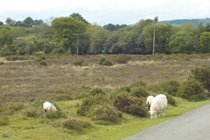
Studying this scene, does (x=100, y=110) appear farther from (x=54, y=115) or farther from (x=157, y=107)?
(x=157, y=107)

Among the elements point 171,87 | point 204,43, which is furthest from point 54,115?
point 204,43

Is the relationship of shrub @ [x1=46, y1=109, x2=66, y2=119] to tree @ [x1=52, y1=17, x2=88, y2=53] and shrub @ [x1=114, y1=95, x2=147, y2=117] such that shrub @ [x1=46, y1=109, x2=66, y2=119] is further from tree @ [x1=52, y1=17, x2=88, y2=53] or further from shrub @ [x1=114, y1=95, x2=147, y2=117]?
tree @ [x1=52, y1=17, x2=88, y2=53]

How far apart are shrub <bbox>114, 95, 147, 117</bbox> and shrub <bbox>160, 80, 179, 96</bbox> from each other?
8.49m

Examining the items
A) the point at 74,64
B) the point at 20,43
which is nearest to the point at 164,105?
the point at 74,64

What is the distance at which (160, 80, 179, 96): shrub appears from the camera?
34906mm

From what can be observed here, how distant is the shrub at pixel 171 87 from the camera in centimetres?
3491

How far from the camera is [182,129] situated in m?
→ 19.4

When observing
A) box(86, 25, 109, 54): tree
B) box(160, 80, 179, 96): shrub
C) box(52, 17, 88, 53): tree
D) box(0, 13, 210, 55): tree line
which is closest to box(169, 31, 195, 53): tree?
box(0, 13, 210, 55): tree line

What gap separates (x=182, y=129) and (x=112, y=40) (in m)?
127

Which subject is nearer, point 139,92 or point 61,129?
point 61,129

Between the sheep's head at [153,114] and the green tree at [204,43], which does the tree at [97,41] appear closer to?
the green tree at [204,43]

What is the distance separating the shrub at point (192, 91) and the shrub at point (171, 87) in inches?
22.3

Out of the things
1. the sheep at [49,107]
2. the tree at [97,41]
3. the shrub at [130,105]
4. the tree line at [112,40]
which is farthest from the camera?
the tree at [97,41]

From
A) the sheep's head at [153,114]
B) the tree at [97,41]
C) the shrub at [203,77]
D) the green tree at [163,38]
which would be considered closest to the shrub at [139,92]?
the sheep's head at [153,114]
